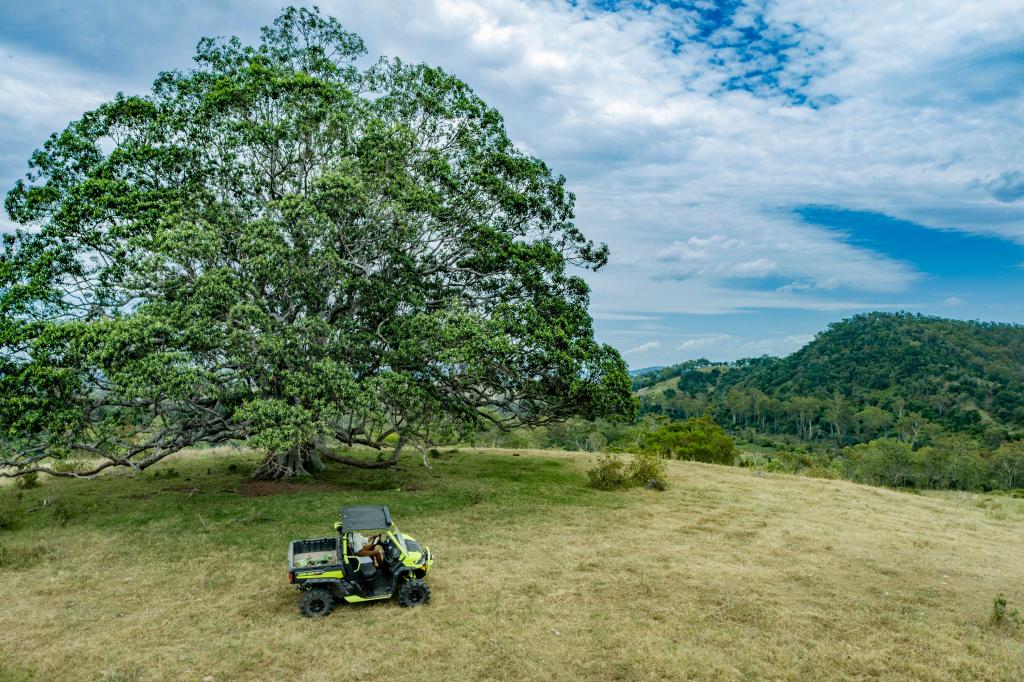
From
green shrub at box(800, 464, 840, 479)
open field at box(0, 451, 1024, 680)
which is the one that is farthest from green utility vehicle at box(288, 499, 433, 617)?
green shrub at box(800, 464, 840, 479)

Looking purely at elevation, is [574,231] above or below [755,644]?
above

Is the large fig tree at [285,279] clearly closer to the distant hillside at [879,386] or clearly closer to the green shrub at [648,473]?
the green shrub at [648,473]

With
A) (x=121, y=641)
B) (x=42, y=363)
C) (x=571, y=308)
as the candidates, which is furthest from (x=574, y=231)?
(x=121, y=641)

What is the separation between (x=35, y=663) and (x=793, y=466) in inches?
1733

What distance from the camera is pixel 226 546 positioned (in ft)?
42.9

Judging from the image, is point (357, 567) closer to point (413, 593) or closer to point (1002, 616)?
point (413, 593)

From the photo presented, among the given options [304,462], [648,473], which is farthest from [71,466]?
[648,473]

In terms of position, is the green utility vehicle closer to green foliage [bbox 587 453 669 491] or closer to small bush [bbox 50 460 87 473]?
green foliage [bbox 587 453 669 491]

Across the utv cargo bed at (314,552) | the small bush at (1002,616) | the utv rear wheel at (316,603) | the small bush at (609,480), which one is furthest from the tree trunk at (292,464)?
the small bush at (1002,616)

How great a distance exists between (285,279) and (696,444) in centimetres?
3395

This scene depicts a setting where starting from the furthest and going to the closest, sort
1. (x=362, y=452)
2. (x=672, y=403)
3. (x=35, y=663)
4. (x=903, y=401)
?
(x=672, y=403)
(x=903, y=401)
(x=362, y=452)
(x=35, y=663)

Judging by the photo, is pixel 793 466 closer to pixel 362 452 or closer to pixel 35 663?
pixel 362 452

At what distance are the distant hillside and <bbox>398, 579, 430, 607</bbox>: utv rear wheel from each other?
103 metres

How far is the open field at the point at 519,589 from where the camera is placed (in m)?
8.16
